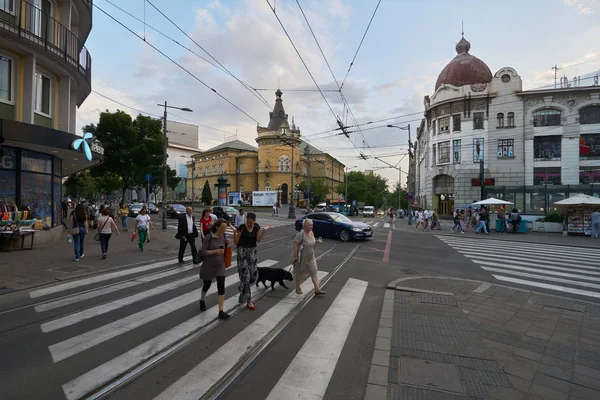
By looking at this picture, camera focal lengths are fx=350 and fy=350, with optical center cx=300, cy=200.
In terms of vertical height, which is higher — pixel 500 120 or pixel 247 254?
pixel 500 120

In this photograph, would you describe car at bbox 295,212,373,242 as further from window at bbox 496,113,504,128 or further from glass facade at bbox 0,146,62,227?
window at bbox 496,113,504,128

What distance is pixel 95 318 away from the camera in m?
5.62

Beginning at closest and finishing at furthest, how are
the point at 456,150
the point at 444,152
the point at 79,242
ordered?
the point at 79,242 < the point at 456,150 < the point at 444,152

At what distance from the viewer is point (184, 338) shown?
4902 mm

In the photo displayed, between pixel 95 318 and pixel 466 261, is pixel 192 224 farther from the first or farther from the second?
pixel 466 261

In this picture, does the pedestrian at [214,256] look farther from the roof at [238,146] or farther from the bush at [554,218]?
the roof at [238,146]

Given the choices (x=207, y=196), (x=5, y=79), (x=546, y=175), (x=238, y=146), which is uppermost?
(x=238, y=146)

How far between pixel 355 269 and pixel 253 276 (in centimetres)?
448

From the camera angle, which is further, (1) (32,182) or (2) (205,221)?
(1) (32,182)

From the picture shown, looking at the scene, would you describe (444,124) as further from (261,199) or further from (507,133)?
(261,199)

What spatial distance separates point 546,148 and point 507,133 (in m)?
4.17

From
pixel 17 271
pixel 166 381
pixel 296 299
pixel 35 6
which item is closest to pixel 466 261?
pixel 296 299

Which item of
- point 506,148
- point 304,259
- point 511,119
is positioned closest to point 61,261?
point 304,259

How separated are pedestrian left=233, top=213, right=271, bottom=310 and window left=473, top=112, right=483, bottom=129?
127ft
